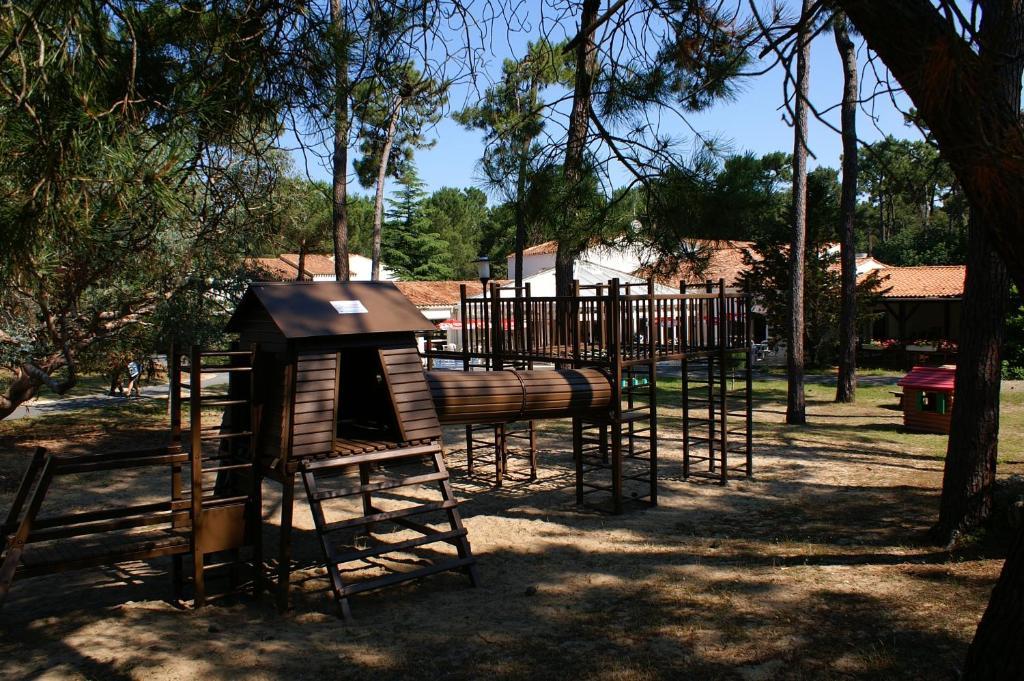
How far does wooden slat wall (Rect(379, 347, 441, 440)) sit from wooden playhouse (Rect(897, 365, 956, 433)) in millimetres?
11385

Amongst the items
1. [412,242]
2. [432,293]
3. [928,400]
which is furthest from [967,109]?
[412,242]

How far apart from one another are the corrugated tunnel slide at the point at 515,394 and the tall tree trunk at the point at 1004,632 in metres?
5.15

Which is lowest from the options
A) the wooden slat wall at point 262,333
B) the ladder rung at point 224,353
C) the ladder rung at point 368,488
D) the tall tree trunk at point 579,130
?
the ladder rung at point 368,488

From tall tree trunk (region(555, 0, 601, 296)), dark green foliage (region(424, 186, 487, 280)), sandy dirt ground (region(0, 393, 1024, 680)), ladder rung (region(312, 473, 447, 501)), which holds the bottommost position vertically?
sandy dirt ground (region(0, 393, 1024, 680))

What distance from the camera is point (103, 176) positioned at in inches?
145

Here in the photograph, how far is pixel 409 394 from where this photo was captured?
7281 millimetres

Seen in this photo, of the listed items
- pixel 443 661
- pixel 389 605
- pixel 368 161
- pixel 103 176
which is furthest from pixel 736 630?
pixel 368 161

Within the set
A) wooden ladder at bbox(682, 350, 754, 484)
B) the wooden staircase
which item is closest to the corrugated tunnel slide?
the wooden staircase

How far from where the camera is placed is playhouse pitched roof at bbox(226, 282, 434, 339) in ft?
21.8

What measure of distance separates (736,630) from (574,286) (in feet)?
20.5

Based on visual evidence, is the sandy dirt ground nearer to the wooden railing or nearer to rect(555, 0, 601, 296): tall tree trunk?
the wooden railing

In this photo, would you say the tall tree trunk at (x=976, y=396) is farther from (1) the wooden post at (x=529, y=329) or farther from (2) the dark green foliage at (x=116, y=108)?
(2) the dark green foliage at (x=116, y=108)

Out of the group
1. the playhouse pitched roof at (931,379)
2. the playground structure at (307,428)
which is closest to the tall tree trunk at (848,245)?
the playhouse pitched roof at (931,379)

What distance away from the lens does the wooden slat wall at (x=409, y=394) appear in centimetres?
718
